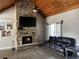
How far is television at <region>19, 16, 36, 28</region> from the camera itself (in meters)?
7.40

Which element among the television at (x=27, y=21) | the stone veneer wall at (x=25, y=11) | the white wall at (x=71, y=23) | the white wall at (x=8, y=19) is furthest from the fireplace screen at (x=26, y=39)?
the white wall at (x=71, y=23)

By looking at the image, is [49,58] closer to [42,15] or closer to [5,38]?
[5,38]

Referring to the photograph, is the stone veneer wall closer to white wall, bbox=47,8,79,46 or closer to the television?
the television

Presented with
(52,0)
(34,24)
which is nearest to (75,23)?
(52,0)

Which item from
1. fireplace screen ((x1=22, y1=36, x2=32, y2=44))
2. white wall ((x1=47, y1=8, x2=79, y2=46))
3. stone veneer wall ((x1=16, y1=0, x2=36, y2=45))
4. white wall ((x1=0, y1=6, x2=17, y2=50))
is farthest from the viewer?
fireplace screen ((x1=22, y1=36, x2=32, y2=44))

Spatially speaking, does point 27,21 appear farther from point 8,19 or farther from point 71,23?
point 71,23

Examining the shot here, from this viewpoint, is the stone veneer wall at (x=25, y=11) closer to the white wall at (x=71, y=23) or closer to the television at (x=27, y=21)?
the television at (x=27, y=21)

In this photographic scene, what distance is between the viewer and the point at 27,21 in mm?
7594

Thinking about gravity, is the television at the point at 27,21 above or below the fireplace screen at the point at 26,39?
above

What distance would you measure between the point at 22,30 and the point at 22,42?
925 mm

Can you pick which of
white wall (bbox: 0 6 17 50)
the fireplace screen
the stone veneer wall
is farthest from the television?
the fireplace screen

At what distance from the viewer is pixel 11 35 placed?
746cm

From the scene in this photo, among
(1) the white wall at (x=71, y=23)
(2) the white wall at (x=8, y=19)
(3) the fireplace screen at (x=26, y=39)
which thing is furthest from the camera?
(3) the fireplace screen at (x=26, y=39)

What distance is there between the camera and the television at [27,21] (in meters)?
7.40
